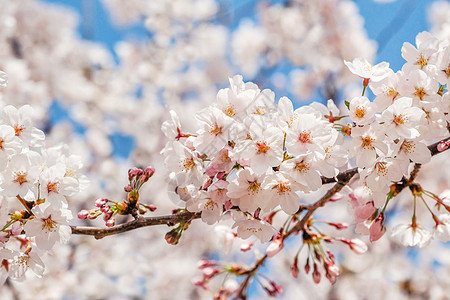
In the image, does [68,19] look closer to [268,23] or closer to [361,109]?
[268,23]

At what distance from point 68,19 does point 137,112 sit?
206cm

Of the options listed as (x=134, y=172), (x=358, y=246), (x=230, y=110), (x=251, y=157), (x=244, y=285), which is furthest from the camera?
(x=244, y=285)

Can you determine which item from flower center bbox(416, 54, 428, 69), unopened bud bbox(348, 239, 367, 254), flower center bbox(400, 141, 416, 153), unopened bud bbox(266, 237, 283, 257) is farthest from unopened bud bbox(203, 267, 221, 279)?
flower center bbox(416, 54, 428, 69)

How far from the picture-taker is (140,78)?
24.3 ft

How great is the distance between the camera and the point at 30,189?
1303 mm

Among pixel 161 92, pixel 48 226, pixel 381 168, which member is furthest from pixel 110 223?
pixel 161 92

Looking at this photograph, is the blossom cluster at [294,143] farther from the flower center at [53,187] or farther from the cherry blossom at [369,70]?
the flower center at [53,187]

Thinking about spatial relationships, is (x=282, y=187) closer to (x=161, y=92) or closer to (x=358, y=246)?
(x=358, y=246)

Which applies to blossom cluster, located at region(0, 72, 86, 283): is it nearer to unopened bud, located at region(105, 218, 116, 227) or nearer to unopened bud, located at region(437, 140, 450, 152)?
unopened bud, located at region(105, 218, 116, 227)

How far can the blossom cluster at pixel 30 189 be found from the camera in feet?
4.20

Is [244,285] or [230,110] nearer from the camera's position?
[230,110]

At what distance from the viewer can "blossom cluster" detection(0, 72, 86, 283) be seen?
128 centimetres

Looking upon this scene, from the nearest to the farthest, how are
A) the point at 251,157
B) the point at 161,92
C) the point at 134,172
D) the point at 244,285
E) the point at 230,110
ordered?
the point at 251,157 < the point at 230,110 < the point at 134,172 < the point at 244,285 < the point at 161,92

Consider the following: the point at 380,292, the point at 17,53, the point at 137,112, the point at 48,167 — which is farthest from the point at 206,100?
the point at 48,167
